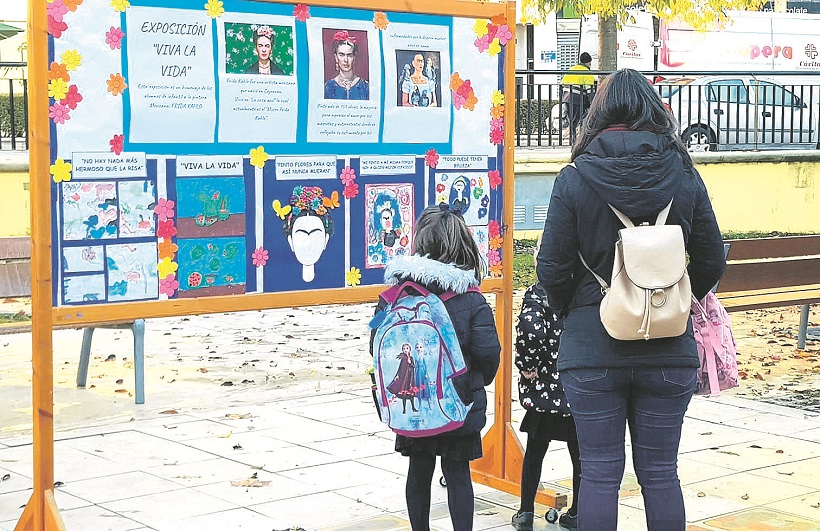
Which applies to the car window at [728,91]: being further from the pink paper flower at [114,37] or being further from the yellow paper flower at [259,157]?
the pink paper flower at [114,37]

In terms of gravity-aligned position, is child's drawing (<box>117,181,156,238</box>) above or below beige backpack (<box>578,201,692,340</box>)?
above

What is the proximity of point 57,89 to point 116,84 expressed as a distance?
261 millimetres

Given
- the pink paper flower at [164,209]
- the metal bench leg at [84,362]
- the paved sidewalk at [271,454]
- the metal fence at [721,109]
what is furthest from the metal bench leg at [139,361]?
the metal fence at [721,109]

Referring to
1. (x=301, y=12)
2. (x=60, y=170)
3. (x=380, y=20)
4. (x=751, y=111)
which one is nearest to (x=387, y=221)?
(x=380, y=20)

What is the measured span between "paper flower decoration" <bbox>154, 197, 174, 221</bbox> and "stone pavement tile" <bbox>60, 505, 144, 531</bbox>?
1367mm

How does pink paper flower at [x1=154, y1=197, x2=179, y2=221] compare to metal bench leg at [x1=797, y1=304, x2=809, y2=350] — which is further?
metal bench leg at [x1=797, y1=304, x2=809, y2=350]

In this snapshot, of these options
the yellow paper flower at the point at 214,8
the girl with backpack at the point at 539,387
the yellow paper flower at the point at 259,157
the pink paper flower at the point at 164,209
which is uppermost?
the yellow paper flower at the point at 214,8

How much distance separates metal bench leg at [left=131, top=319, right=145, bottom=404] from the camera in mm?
7469

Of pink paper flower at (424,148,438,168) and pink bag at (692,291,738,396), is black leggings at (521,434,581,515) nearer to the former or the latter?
pink bag at (692,291,738,396)

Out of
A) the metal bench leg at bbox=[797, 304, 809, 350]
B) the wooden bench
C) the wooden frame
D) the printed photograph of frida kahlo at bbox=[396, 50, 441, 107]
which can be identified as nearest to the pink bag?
the wooden frame

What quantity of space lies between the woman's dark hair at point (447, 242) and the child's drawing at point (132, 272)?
3.63ft

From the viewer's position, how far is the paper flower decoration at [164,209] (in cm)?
480

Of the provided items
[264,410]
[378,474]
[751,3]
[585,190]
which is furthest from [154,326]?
[751,3]

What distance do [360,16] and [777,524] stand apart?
9.61 feet
